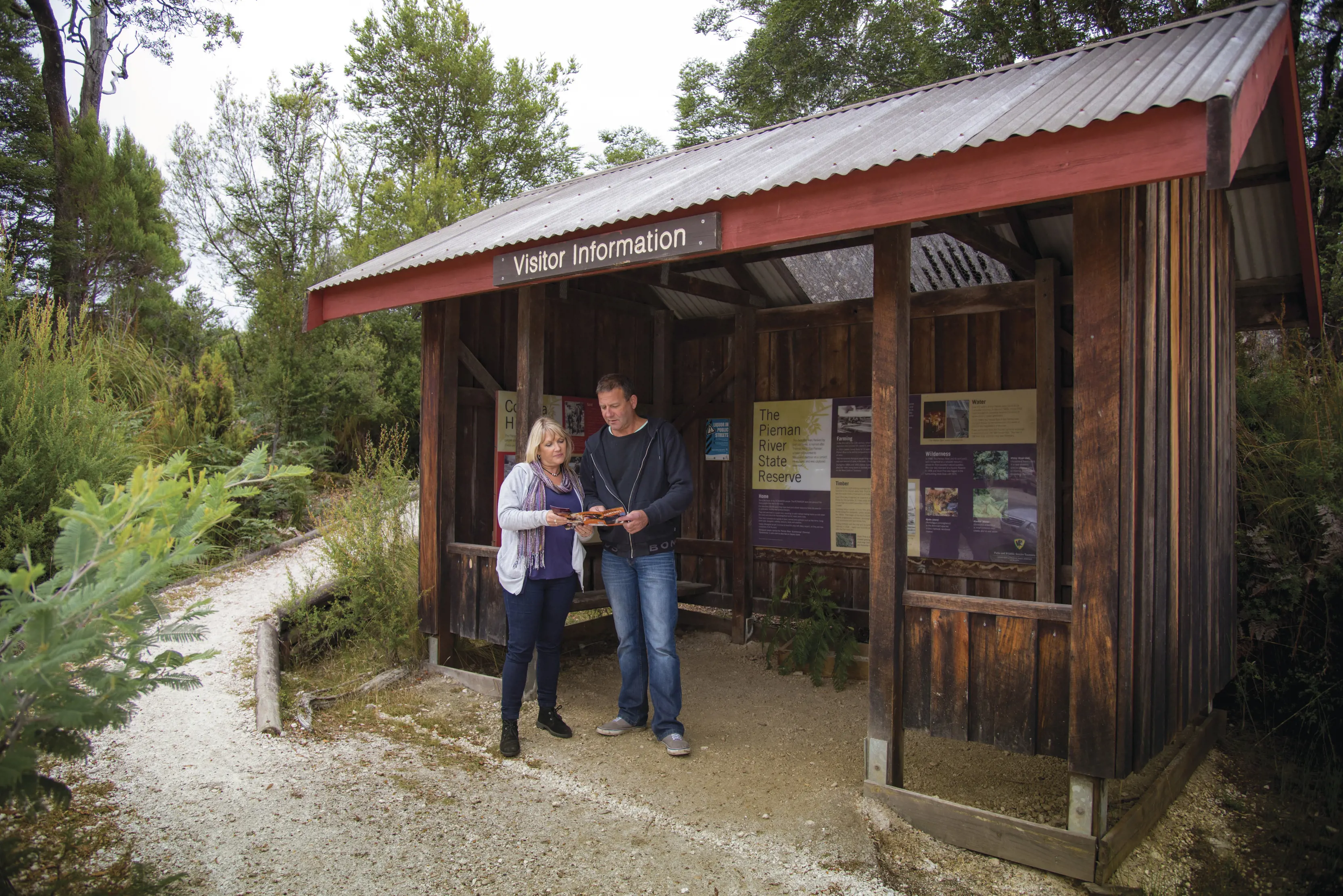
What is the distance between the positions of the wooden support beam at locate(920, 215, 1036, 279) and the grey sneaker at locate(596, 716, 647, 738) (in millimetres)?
3136

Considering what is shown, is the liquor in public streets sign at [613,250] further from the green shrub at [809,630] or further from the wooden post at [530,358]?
the green shrub at [809,630]

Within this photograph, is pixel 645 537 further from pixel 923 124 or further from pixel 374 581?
pixel 374 581

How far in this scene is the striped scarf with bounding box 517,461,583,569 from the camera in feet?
14.5

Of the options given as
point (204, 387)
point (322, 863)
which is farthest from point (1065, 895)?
point (204, 387)

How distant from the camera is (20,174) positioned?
1658 cm

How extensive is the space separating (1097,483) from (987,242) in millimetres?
1927

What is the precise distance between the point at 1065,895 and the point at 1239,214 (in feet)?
13.8

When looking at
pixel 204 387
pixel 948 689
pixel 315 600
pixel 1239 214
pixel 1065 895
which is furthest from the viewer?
pixel 204 387

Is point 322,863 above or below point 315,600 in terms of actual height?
below

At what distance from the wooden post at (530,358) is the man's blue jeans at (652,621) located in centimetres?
123

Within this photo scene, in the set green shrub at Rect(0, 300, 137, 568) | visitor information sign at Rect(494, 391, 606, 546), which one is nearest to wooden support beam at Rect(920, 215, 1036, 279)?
visitor information sign at Rect(494, 391, 606, 546)

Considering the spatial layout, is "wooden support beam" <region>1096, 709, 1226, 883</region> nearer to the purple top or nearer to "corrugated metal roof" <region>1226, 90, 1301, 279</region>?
the purple top

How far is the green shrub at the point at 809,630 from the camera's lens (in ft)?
19.2

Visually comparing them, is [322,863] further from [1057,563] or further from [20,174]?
[20,174]
